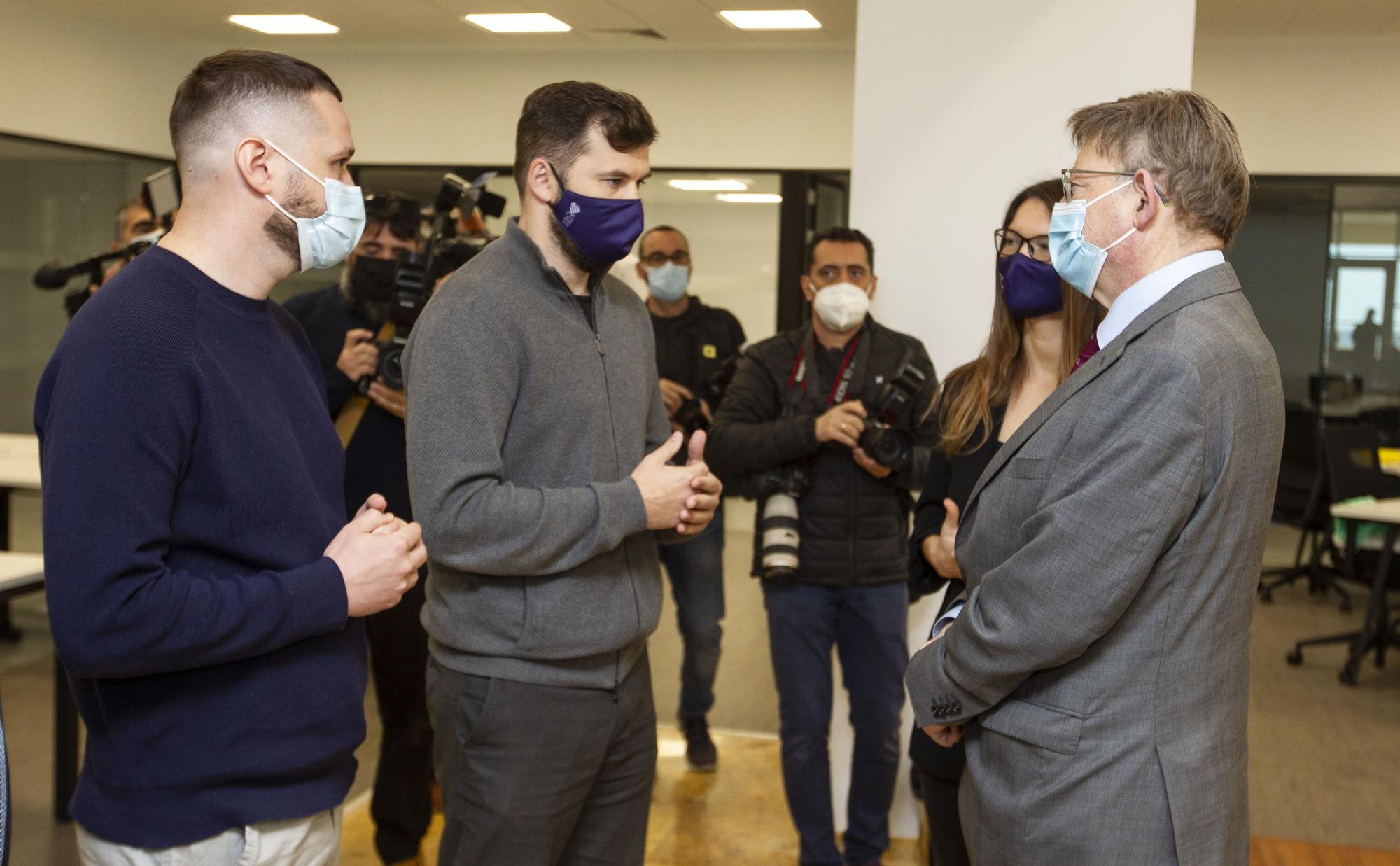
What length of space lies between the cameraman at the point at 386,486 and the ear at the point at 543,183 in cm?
100

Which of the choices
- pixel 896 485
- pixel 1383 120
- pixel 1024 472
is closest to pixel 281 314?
pixel 1024 472

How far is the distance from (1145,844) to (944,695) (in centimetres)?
28

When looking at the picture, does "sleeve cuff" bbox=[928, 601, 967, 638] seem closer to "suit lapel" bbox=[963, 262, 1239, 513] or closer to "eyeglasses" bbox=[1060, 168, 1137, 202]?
"suit lapel" bbox=[963, 262, 1239, 513]

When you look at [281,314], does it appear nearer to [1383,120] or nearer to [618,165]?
[618,165]

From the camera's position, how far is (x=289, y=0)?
638 cm

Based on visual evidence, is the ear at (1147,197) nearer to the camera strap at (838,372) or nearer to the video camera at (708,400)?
the camera strap at (838,372)

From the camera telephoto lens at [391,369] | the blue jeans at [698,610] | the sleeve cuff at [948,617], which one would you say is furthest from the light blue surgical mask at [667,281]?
the sleeve cuff at [948,617]

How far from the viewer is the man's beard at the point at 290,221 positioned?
4.57ft

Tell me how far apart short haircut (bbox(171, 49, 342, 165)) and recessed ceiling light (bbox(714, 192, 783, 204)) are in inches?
238

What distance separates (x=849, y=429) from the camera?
274cm

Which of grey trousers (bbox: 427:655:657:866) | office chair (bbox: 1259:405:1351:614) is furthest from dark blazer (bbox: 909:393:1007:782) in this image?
office chair (bbox: 1259:405:1351:614)

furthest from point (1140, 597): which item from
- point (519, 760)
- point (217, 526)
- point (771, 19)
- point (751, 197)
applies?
point (751, 197)

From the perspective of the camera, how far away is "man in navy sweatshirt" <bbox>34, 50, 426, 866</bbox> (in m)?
1.19

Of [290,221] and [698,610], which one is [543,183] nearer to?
[290,221]
